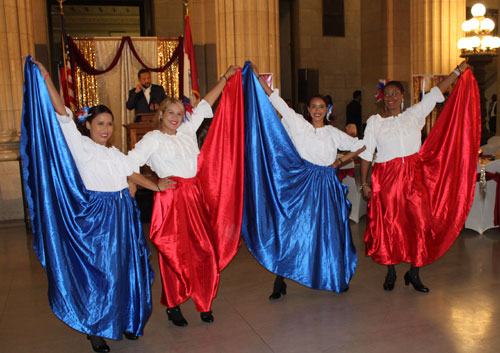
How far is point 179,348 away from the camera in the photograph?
325 centimetres

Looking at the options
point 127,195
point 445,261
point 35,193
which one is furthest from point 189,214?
point 445,261

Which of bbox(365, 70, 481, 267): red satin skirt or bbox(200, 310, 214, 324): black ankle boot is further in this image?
bbox(365, 70, 481, 267): red satin skirt

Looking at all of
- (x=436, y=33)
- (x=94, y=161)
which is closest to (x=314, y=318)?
(x=94, y=161)

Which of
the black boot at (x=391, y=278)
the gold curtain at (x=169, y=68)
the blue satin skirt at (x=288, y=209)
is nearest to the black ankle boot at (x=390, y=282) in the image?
the black boot at (x=391, y=278)

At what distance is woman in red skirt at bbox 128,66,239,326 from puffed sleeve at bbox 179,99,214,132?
0.9 inches

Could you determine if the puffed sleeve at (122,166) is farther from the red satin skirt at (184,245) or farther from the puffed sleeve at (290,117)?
the puffed sleeve at (290,117)

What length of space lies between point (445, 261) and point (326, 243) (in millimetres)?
1570

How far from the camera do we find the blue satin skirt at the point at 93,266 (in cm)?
308

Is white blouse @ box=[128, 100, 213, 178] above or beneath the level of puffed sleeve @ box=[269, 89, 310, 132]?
beneath

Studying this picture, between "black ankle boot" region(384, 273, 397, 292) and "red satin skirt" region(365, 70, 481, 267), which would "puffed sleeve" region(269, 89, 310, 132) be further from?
"black ankle boot" region(384, 273, 397, 292)

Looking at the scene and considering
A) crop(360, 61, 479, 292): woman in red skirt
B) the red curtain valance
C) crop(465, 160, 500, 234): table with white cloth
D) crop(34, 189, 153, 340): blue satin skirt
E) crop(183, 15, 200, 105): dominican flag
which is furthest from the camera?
the red curtain valance

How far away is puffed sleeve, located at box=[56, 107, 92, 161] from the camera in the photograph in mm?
3123

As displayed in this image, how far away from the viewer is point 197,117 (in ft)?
12.2

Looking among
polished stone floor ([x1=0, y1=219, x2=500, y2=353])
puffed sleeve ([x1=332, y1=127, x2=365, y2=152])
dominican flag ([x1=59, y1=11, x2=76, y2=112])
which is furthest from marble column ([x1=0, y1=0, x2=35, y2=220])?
puffed sleeve ([x1=332, y1=127, x2=365, y2=152])
